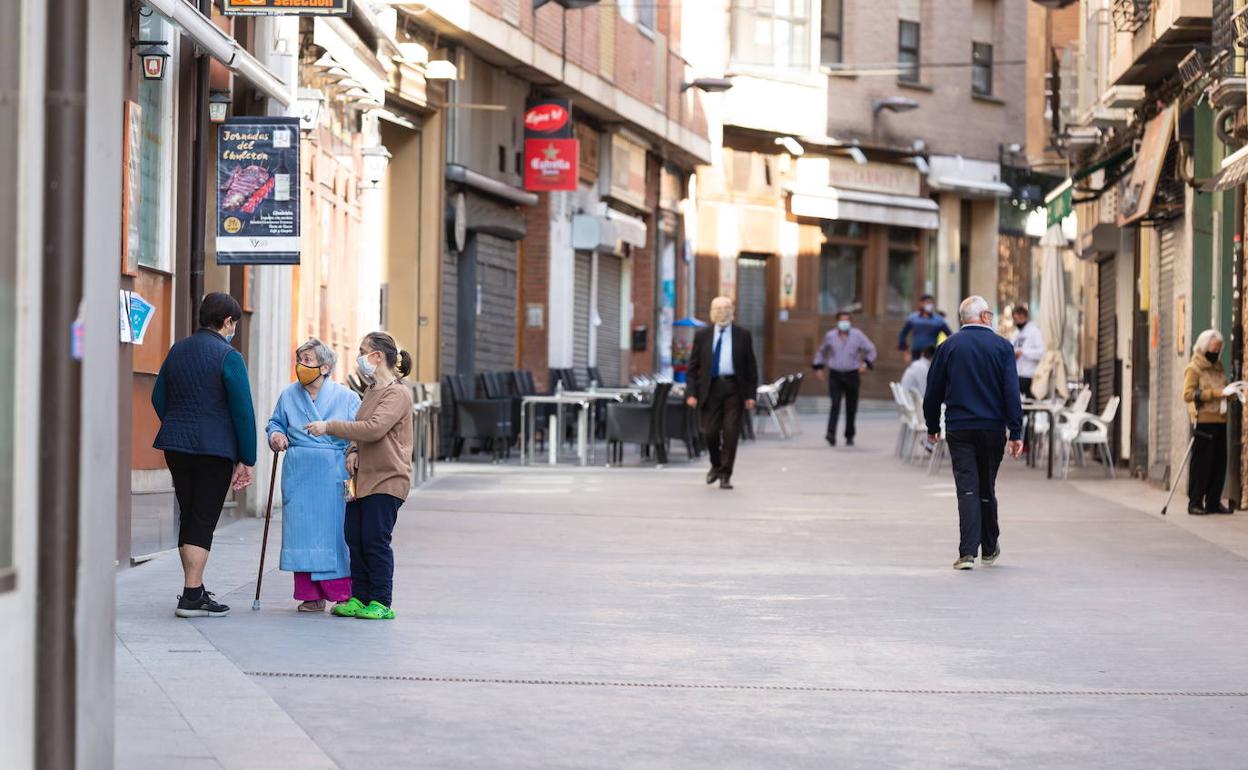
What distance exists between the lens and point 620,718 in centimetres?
782

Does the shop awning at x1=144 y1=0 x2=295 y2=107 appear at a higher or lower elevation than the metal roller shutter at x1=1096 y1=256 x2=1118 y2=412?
higher

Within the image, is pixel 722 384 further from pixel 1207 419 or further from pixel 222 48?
pixel 222 48

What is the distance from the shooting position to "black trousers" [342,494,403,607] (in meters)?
10.7

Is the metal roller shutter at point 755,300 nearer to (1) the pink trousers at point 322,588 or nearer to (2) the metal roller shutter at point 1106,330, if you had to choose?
(2) the metal roller shutter at point 1106,330

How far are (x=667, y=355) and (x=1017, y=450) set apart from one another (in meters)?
26.9

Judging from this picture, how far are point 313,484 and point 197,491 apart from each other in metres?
0.55

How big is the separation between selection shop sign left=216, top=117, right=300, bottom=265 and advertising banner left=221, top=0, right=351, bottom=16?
0.87m

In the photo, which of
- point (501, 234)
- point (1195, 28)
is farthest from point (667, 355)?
point (1195, 28)

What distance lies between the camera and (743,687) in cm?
866

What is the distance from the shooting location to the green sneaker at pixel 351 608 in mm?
10688

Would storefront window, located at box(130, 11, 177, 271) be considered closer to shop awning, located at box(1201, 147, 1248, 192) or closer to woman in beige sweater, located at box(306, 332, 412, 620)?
woman in beige sweater, located at box(306, 332, 412, 620)

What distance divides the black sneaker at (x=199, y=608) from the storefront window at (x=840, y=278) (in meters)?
37.1

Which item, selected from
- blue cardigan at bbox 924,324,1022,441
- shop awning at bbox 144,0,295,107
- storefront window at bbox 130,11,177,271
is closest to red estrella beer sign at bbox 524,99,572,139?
shop awning at bbox 144,0,295,107

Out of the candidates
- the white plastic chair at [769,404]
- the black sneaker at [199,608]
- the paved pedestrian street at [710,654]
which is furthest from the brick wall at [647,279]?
the black sneaker at [199,608]
